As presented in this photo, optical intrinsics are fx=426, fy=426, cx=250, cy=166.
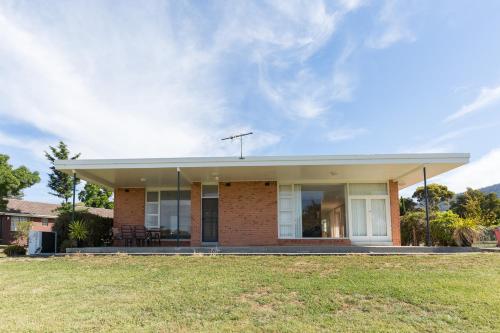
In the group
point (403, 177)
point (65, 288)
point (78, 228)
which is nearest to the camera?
point (65, 288)

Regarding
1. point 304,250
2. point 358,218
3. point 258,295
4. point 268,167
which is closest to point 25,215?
point 268,167

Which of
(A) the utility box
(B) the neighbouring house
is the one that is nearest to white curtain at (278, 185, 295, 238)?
(A) the utility box

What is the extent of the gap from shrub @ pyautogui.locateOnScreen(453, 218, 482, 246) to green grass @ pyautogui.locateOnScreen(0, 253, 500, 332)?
291 centimetres

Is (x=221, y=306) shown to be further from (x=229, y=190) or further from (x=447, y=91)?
(x=447, y=91)

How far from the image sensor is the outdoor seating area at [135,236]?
1581 centimetres

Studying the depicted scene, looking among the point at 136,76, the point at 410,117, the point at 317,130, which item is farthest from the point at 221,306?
the point at 317,130

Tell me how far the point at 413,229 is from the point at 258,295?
12705mm

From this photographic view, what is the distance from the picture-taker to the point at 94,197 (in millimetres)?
37469

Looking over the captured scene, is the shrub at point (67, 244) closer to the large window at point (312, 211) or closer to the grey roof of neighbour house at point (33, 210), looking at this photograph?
the large window at point (312, 211)

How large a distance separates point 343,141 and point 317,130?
56.2 inches

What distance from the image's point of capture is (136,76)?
14914 millimetres

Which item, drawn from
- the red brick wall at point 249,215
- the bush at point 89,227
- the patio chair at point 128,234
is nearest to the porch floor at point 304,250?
the bush at point 89,227

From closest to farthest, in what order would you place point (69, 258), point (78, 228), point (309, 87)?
point (69, 258) < point (78, 228) < point (309, 87)

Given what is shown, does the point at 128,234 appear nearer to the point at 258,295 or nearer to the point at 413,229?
the point at 258,295
